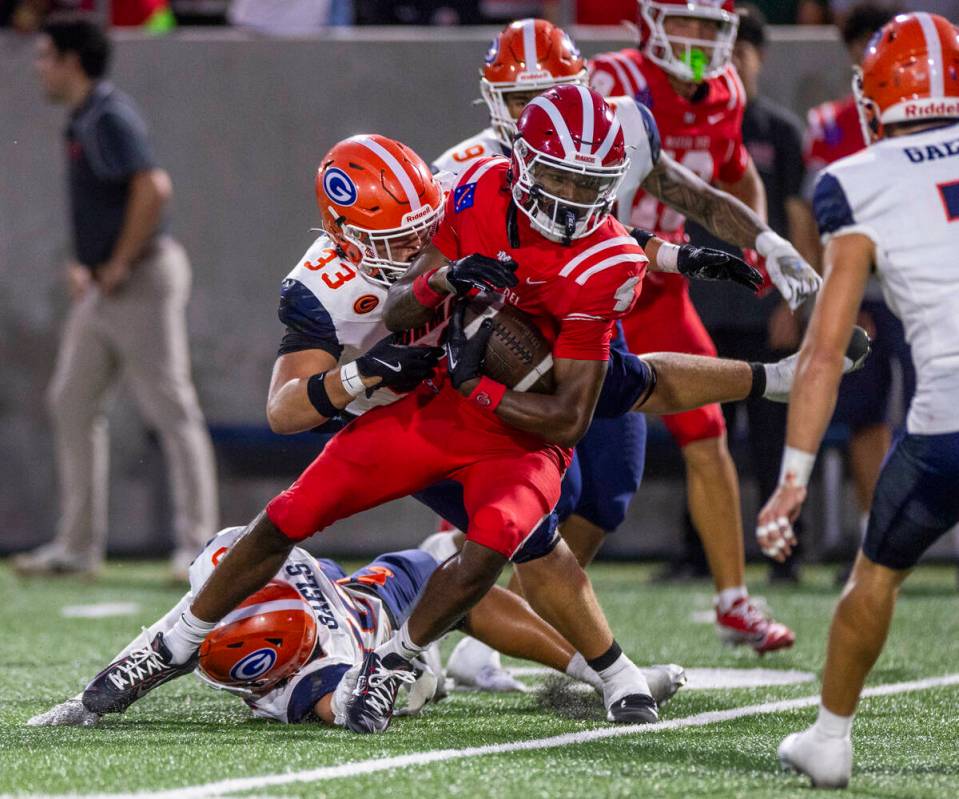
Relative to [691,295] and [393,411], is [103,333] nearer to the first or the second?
[691,295]

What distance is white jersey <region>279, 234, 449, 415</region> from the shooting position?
12.6 ft

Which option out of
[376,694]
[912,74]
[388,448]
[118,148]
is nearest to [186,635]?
[376,694]

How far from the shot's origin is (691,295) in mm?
6742

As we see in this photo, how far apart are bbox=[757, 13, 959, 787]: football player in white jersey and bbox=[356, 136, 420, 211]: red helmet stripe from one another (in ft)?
3.53

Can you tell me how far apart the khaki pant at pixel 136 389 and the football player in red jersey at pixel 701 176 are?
2.64 metres

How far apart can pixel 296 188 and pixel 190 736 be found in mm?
4649

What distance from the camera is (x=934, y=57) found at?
319 cm

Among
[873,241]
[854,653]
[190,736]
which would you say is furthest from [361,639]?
[873,241]

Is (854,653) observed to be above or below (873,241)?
below

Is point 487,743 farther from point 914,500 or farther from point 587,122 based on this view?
point 587,122

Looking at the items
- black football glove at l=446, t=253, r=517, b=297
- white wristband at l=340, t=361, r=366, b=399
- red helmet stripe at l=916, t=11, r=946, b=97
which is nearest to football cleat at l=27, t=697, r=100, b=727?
white wristband at l=340, t=361, r=366, b=399

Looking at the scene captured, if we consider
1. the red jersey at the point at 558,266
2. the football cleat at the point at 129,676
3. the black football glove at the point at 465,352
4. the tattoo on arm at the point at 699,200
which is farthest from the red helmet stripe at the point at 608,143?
the football cleat at the point at 129,676

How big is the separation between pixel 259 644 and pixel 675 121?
2263 mm

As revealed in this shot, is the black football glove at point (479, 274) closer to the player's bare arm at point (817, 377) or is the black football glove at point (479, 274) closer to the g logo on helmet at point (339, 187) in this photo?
the g logo on helmet at point (339, 187)
